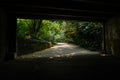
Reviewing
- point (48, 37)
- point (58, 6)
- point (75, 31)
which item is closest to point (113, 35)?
point (58, 6)

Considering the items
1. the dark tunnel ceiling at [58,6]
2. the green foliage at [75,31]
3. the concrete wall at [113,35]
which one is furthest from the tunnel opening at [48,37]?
the dark tunnel ceiling at [58,6]

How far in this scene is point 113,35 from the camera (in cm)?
1436

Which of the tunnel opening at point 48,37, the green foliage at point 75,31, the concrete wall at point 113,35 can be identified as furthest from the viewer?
the green foliage at point 75,31

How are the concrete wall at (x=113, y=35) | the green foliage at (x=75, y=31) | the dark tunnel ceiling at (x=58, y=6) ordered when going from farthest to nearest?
the green foliage at (x=75, y=31) → the concrete wall at (x=113, y=35) → the dark tunnel ceiling at (x=58, y=6)

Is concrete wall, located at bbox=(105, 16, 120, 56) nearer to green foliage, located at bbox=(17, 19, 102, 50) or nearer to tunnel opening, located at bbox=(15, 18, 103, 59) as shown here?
tunnel opening, located at bbox=(15, 18, 103, 59)

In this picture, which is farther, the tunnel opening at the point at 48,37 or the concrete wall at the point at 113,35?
the tunnel opening at the point at 48,37

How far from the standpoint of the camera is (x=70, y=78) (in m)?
6.21

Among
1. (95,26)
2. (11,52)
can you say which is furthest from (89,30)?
(11,52)

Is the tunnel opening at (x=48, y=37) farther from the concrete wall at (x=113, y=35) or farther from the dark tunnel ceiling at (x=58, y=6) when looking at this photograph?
the dark tunnel ceiling at (x=58, y=6)

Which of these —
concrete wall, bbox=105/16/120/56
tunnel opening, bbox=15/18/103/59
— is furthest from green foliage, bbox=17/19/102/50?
concrete wall, bbox=105/16/120/56

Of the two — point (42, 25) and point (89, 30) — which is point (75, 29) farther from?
point (42, 25)

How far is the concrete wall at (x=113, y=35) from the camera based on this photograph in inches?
528

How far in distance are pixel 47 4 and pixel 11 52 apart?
202 inches

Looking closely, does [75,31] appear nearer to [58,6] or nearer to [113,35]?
[113,35]
